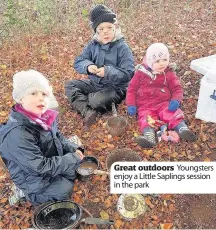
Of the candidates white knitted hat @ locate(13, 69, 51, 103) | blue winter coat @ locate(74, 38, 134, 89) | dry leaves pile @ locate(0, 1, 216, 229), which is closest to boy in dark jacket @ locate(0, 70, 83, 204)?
white knitted hat @ locate(13, 69, 51, 103)

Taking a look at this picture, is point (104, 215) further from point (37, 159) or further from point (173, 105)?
point (173, 105)

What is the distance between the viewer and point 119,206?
3.50m

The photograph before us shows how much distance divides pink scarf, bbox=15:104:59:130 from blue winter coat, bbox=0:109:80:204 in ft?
0.13

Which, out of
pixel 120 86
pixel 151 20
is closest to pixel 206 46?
pixel 151 20

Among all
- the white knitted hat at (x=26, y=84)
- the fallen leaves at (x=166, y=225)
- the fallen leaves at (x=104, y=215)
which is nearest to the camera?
the white knitted hat at (x=26, y=84)

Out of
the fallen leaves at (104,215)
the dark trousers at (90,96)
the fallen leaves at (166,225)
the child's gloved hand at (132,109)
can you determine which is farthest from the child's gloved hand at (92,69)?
the fallen leaves at (166,225)

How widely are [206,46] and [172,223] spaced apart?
3.70 metres

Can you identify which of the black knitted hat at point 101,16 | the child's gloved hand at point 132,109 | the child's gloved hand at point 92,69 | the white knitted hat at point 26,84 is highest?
the black knitted hat at point 101,16

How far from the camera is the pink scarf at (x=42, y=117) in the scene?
3.11m

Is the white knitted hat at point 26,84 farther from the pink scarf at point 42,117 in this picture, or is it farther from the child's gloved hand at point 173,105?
the child's gloved hand at point 173,105

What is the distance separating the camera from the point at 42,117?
3.25 m

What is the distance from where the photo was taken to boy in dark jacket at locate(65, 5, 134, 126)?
4.45m

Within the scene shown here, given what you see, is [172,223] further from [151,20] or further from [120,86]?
[151,20]

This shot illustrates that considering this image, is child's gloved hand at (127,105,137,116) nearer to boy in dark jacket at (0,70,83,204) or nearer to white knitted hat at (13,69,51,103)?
boy in dark jacket at (0,70,83,204)
